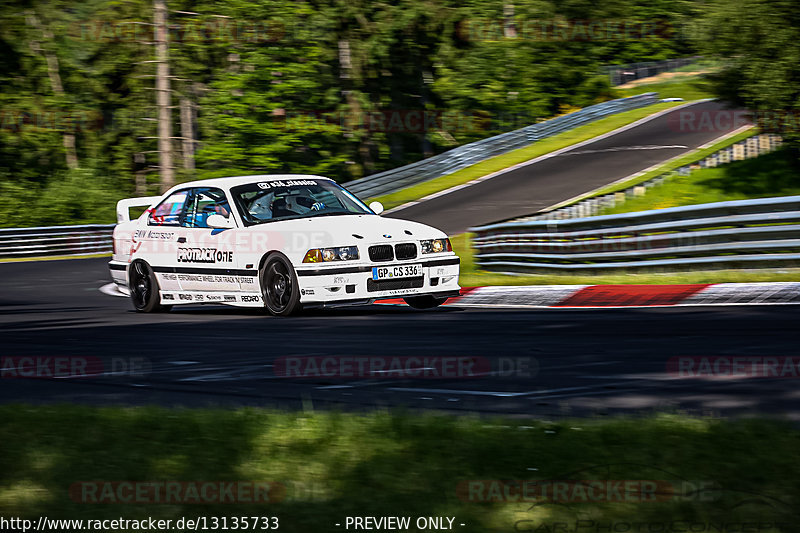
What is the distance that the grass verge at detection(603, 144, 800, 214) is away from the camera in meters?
28.7

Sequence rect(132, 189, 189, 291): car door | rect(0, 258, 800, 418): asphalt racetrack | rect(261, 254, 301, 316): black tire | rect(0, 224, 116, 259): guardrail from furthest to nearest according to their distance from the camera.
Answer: rect(0, 224, 116, 259): guardrail, rect(132, 189, 189, 291): car door, rect(261, 254, 301, 316): black tire, rect(0, 258, 800, 418): asphalt racetrack

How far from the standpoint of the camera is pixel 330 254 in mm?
11656

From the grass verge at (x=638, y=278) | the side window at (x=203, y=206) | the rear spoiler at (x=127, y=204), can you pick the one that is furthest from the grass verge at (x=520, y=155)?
the side window at (x=203, y=206)

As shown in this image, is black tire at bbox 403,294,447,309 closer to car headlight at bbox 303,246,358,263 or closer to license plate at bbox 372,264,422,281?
license plate at bbox 372,264,422,281

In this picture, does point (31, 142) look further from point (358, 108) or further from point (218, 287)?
point (218, 287)

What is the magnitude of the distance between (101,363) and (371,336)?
2328 mm

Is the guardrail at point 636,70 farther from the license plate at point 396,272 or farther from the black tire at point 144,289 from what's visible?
the license plate at point 396,272

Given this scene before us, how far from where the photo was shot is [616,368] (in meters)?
7.47

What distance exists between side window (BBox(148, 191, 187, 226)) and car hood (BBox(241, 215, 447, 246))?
154 centimetres

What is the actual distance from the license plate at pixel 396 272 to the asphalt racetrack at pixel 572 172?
1570 centimetres

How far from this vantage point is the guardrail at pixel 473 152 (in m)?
37.1

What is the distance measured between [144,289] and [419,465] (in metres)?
9.70

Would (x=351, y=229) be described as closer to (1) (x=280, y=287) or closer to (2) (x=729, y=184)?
(1) (x=280, y=287)

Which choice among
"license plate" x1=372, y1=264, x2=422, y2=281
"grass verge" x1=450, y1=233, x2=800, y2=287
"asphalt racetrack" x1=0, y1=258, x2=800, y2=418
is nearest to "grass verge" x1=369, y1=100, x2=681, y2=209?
"grass verge" x1=450, y1=233, x2=800, y2=287
